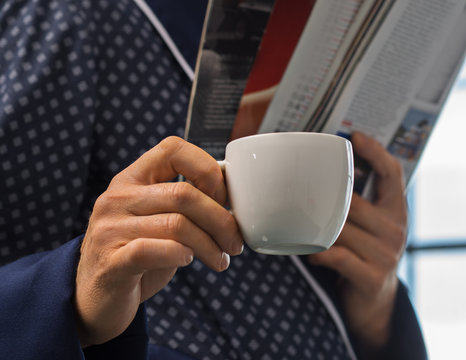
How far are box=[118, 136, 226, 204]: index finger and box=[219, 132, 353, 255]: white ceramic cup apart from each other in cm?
2

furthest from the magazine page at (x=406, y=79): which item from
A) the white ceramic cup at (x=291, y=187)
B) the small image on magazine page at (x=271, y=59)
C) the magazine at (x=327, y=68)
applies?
the white ceramic cup at (x=291, y=187)

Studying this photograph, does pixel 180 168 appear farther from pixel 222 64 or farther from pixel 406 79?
pixel 406 79

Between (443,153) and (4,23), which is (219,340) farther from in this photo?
(443,153)

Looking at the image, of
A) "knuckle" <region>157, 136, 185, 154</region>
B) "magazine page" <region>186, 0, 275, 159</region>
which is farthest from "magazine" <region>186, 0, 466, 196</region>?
"knuckle" <region>157, 136, 185, 154</region>

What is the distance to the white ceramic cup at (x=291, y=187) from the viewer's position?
0.41 m

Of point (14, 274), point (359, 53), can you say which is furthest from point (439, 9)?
point (14, 274)

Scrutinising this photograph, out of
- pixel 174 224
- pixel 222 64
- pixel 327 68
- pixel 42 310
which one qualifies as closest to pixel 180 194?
pixel 174 224

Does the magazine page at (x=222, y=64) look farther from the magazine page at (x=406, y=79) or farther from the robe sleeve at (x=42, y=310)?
the robe sleeve at (x=42, y=310)

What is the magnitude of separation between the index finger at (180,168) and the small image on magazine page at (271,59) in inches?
12.8

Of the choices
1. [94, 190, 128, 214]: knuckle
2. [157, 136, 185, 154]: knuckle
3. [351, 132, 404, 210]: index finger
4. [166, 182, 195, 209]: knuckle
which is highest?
[157, 136, 185, 154]: knuckle

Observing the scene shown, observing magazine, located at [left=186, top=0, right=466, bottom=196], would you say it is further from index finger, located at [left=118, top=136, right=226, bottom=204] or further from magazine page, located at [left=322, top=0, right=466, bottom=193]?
index finger, located at [left=118, top=136, right=226, bottom=204]

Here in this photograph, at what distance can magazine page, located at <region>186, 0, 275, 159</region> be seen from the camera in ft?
2.27

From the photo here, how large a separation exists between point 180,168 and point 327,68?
1.35 ft

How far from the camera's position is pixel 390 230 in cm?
91
